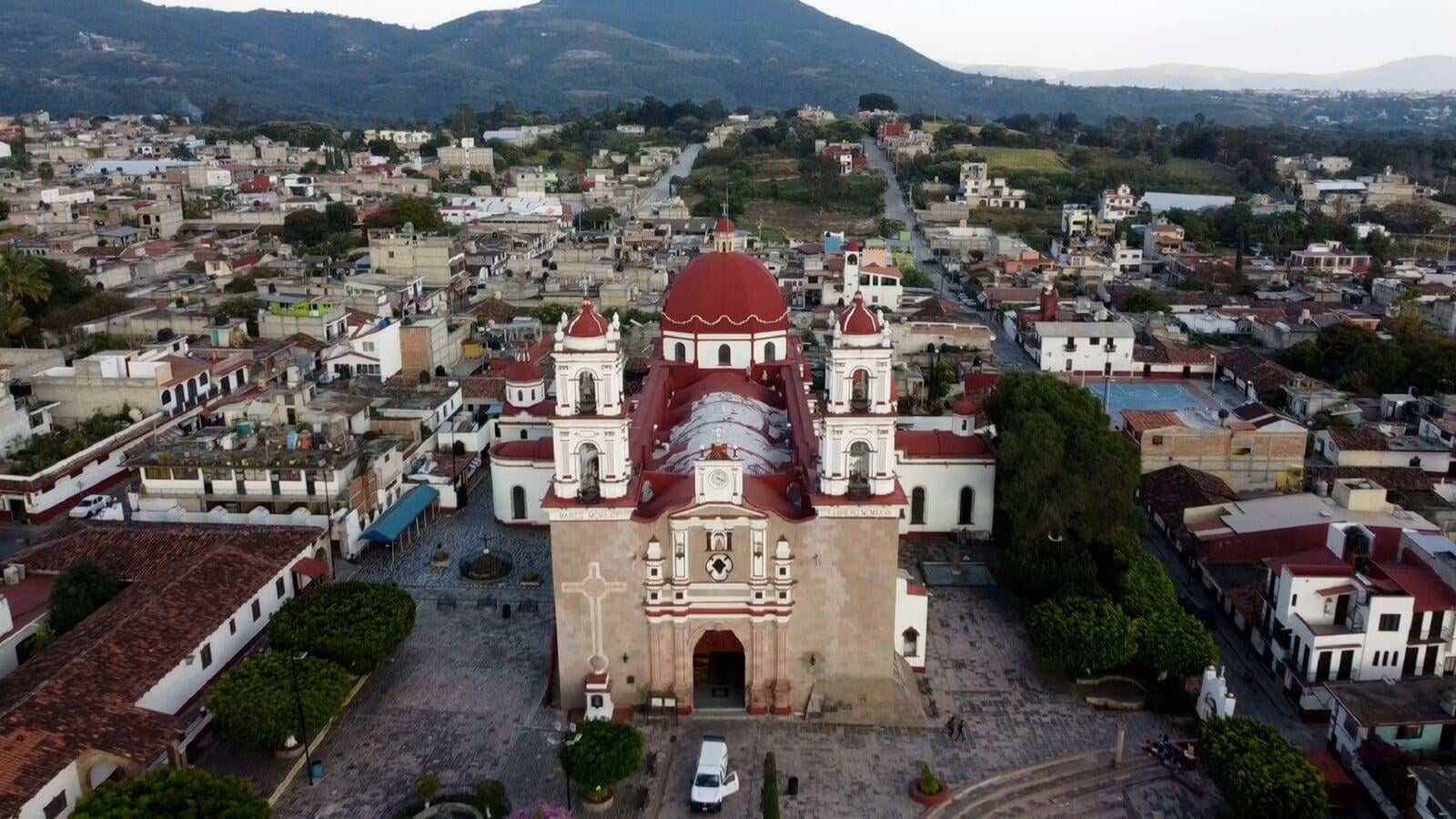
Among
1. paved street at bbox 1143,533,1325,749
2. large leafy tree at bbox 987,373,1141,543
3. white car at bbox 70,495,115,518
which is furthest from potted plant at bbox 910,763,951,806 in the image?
white car at bbox 70,495,115,518

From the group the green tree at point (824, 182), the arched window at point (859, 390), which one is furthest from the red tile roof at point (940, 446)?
the green tree at point (824, 182)

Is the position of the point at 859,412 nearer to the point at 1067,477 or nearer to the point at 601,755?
the point at 601,755

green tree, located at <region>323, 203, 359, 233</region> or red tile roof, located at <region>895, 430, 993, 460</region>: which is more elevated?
green tree, located at <region>323, 203, 359, 233</region>

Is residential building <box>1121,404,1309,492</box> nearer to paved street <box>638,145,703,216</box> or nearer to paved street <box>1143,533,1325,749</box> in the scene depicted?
paved street <box>1143,533,1325,749</box>

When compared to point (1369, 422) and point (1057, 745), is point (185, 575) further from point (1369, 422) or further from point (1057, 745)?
point (1369, 422)

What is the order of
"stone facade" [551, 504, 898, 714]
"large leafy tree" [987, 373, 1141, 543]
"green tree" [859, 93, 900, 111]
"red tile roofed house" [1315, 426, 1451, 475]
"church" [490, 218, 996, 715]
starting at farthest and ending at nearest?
"green tree" [859, 93, 900, 111] < "red tile roofed house" [1315, 426, 1451, 475] < "large leafy tree" [987, 373, 1141, 543] < "stone facade" [551, 504, 898, 714] < "church" [490, 218, 996, 715]

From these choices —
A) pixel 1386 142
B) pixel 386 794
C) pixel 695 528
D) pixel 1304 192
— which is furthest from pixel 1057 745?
pixel 1386 142
